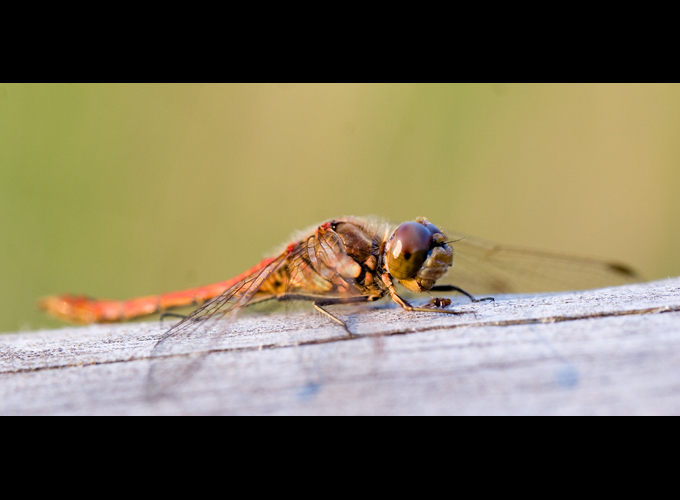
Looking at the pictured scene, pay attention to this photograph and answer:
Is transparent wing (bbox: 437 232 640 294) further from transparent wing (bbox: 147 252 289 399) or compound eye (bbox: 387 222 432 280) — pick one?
transparent wing (bbox: 147 252 289 399)

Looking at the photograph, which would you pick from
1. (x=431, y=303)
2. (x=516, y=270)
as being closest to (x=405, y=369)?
(x=431, y=303)

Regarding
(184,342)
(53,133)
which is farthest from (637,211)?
(53,133)

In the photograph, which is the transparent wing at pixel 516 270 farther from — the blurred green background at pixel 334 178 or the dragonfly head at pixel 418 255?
the blurred green background at pixel 334 178

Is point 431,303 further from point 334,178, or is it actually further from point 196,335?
point 334,178

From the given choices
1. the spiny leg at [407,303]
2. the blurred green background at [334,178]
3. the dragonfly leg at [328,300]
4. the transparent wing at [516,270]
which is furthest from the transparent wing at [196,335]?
the blurred green background at [334,178]

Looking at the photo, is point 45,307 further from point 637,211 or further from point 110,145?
point 637,211

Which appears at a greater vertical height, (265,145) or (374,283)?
(265,145)

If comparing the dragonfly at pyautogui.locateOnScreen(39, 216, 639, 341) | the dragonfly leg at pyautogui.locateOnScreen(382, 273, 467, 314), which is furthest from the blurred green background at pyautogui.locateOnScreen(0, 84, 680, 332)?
the dragonfly leg at pyautogui.locateOnScreen(382, 273, 467, 314)
